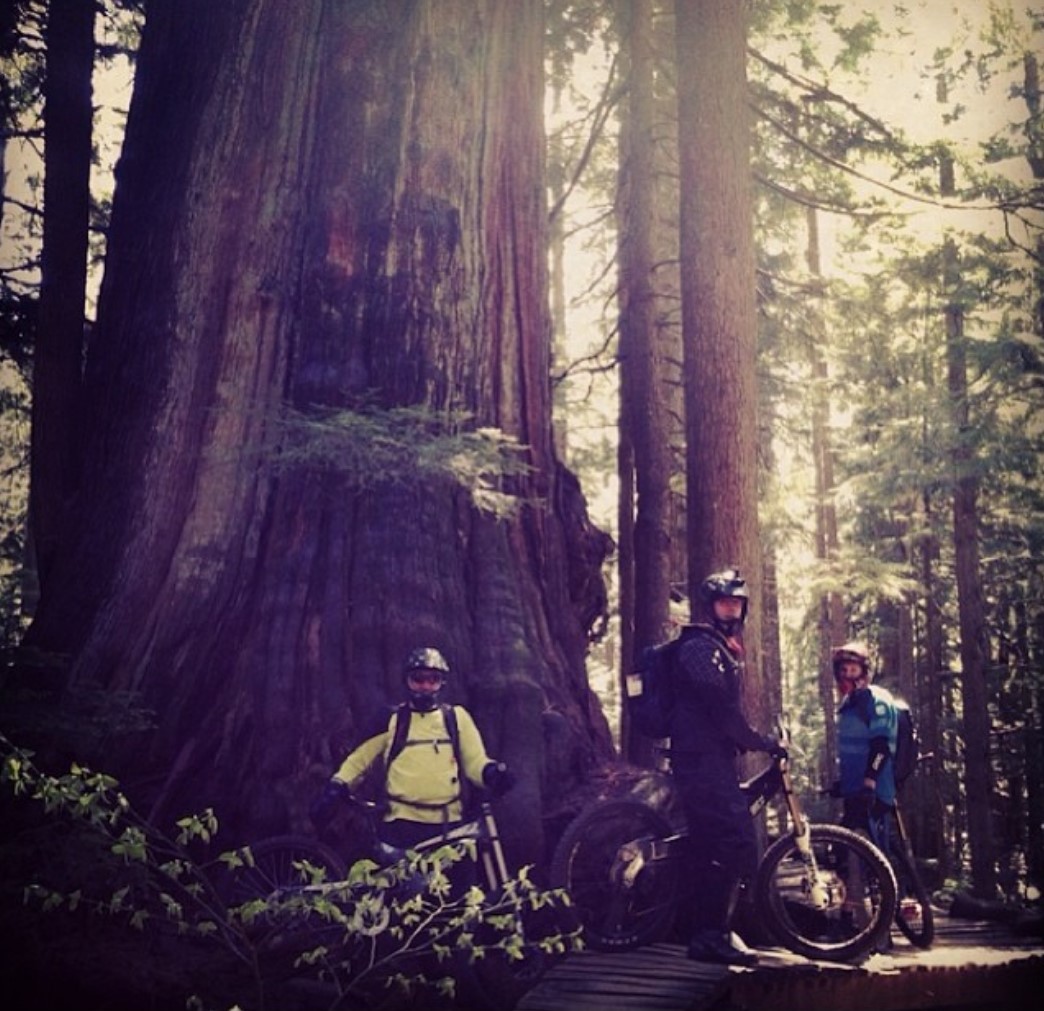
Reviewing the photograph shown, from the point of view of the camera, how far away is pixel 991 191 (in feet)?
38.3

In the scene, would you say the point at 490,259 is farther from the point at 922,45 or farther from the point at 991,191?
the point at 922,45

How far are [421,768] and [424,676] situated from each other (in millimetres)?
542

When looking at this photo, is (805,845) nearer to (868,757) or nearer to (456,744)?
(868,757)

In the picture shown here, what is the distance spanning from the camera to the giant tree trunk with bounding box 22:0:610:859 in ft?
22.9

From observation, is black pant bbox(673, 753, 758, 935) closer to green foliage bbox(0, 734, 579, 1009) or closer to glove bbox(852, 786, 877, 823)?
green foliage bbox(0, 734, 579, 1009)

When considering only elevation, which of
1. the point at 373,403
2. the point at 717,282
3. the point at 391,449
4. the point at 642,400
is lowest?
the point at 391,449

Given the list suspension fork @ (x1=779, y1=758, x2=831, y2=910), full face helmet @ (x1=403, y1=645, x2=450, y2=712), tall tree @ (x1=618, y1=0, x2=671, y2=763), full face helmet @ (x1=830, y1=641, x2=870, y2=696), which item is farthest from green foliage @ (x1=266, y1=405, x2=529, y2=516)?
tall tree @ (x1=618, y1=0, x2=671, y2=763)

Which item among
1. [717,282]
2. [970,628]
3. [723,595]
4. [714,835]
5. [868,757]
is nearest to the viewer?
[714,835]

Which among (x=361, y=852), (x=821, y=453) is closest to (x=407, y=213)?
(x=361, y=852)

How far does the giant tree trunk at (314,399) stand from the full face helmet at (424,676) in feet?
2.62

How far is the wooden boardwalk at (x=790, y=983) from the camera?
5.10 m

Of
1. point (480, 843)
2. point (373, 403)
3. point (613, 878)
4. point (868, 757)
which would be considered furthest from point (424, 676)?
point (868, 757)

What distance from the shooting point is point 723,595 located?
617 centimetres

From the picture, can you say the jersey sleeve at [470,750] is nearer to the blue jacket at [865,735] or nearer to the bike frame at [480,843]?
the bike frame at [480,843]
